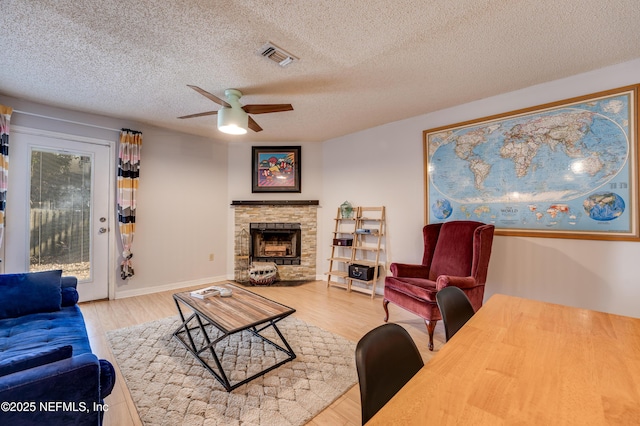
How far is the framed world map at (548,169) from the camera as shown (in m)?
2.30

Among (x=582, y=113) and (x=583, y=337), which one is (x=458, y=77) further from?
(x=583, y=337)

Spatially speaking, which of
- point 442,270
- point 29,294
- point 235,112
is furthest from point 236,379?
point 235,112

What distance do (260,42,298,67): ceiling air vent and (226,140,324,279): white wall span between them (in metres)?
2.50

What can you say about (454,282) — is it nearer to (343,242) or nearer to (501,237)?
(501,237)

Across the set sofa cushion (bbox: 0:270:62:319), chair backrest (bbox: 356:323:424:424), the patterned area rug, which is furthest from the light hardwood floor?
chair backrest (bbox: 356:323:424:424)

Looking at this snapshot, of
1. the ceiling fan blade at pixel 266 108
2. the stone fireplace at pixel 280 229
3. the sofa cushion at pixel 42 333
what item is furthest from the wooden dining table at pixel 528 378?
the stone fireplace at pixel 280 229

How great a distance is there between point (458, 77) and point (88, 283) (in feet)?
16.2

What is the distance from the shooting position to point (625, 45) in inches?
81.6

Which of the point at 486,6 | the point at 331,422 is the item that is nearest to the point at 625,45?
the point at 486,6

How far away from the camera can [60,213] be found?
333 cm

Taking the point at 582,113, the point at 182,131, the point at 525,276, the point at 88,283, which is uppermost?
the point at 182,131

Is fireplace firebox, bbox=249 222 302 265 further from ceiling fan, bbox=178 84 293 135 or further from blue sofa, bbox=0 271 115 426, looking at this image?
blue sofa, bbox=0 271 115 426

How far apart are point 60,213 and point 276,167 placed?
2924 millimetres

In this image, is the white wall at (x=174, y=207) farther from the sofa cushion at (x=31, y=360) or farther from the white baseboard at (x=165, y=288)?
the sofa cushion at (x=31, y=360)
